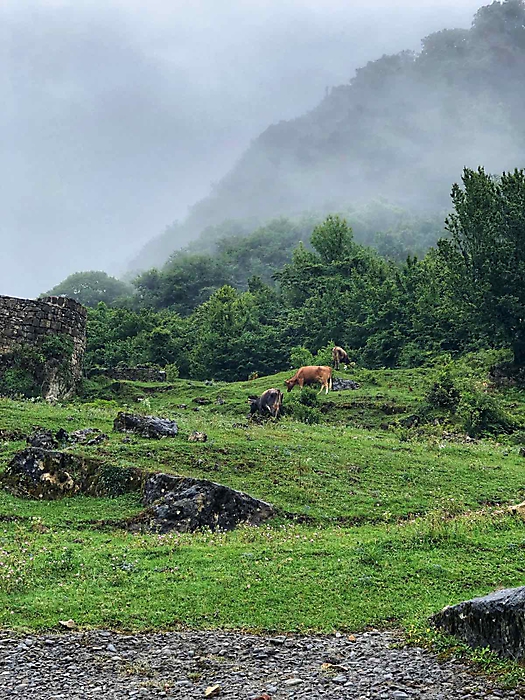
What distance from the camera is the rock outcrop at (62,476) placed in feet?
53.0

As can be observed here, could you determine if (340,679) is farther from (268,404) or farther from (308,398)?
(308,398)

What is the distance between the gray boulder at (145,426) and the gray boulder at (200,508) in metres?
5.03

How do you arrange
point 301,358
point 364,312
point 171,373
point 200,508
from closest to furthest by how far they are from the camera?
point 200,508, point 171,373, point 301,358, point 364,312

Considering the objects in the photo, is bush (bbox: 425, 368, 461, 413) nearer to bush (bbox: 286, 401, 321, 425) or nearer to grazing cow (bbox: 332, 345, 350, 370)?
bush (bbox: 286, 401, 321, 425)

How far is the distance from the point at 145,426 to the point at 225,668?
43.4ft

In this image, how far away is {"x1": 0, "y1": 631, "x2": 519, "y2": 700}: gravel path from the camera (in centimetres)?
698

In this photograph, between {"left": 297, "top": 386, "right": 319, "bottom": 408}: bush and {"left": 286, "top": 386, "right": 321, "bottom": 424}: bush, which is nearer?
{"left": 286, "top": 386, "right": 321, "bottom": 424}: bush

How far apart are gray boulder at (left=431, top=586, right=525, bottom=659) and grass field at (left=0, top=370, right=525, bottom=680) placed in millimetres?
998

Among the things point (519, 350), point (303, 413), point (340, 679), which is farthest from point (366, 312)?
point (340, 679)

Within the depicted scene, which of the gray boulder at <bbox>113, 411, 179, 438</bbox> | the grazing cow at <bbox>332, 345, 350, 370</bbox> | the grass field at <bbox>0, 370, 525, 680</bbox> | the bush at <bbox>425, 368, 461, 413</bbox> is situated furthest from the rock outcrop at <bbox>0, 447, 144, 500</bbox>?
the grazing cow at <bbox>332, 345, 350, 370</bbox>

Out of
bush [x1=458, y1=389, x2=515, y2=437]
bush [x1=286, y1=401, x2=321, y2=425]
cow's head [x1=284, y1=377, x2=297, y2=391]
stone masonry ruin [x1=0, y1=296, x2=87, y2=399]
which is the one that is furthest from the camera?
cow's head [x1=284, y1=377, x2=297, y2=391]

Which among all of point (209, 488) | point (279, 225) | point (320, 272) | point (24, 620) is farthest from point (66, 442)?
point (279, 225)

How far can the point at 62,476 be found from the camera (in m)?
16.5

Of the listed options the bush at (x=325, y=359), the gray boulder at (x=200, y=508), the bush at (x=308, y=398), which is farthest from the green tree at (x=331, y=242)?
the gray boulder at (x=200, y=508)
